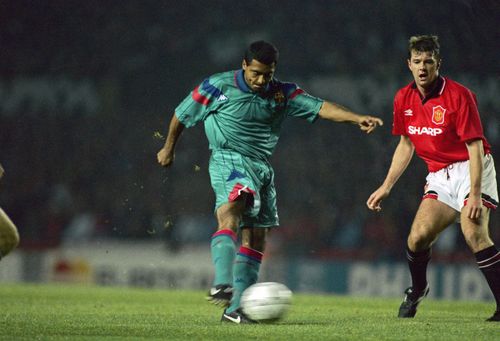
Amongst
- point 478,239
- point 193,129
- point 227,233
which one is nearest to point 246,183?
point 227,233

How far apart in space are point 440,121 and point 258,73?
4.77 ft

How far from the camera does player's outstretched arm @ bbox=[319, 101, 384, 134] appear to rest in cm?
586

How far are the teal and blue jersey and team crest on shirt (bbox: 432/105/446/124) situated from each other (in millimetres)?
937

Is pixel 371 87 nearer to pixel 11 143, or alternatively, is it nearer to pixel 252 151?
pixel 11 143

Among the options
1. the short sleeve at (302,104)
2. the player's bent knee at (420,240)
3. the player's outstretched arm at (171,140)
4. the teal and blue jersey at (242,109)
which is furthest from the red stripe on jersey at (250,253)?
the player's bent knee at (420,240)

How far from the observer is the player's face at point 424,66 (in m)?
6.62

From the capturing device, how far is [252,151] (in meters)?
6.40

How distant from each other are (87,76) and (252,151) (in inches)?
503

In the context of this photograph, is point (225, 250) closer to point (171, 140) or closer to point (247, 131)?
point (247, 131)

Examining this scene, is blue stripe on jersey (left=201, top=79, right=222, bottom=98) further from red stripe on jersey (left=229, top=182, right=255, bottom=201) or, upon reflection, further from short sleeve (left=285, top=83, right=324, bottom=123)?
red stripe on jersey (left=229, top=182, right=255, bottom=201)

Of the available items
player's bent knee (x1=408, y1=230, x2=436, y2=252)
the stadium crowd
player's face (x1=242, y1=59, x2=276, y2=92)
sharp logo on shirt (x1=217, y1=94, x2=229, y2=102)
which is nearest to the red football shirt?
player's bent knee (x1=408, y1=230, x2=436, y2=252)

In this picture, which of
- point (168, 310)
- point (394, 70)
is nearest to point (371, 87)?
point (394, 70)

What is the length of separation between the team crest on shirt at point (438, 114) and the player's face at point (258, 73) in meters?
1.32

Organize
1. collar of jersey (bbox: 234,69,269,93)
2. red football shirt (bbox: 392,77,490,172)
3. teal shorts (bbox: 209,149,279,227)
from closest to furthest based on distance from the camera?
1. teal shorts (bbox: 209,149,279,227)
2. collar of jersey (bbox: 234,69,269,93)
3. red football shirt (bbox: 392,77,490,172)
